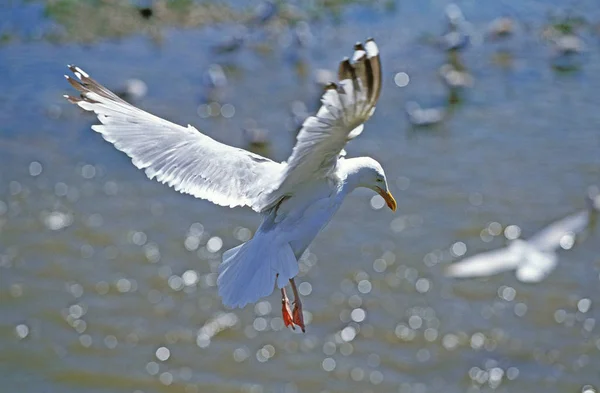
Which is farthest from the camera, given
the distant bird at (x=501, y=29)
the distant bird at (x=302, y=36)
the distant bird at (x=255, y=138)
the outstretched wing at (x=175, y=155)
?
the distant bird at (x=501, y=29)

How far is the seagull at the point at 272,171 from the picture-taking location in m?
4.52

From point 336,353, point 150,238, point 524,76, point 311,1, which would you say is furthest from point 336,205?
point 311,1

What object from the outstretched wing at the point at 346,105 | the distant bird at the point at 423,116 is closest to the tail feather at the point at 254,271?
the outstretched wing at the point at 346,105

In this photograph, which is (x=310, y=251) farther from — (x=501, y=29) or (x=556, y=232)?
(x=501, y=29)

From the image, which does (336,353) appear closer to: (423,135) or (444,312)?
(444,312)

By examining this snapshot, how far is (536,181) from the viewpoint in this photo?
12.3m

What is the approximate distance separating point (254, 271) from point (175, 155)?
85 centimetres

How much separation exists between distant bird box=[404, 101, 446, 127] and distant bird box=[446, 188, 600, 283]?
291 centimetres

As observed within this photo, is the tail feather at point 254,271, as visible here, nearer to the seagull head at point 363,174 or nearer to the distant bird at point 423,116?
the seagull head at point 363,174

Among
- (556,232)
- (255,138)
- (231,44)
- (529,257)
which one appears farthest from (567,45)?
(529,257)

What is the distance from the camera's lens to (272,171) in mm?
5586

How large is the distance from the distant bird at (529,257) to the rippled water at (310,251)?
0.12 meters

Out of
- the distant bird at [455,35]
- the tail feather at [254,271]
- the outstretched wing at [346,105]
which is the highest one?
the outstretched wing at [346,105]

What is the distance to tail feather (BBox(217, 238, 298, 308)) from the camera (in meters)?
5.14
